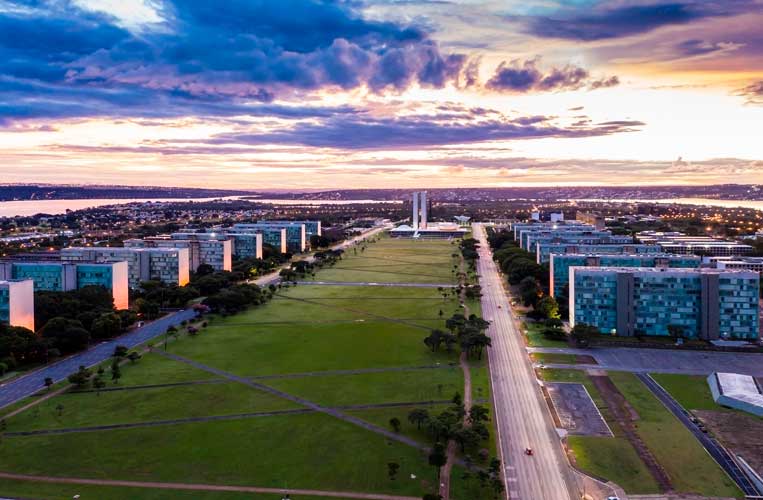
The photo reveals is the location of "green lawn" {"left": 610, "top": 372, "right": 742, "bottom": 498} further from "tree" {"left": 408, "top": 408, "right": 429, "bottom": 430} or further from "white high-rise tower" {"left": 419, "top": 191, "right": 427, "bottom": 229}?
"white high-rise tower" {"left": 419, "top": 191, "right": 427, "bottom": 229}

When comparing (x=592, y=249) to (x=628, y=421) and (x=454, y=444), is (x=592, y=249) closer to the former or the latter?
(x=628, y=421)

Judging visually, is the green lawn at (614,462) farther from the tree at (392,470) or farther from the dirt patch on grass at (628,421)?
the tree at (392,470)

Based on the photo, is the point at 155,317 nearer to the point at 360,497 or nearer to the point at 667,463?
the point at 360,497

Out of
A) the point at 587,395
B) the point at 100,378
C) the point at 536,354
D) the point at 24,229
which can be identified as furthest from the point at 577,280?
the point at 24,229

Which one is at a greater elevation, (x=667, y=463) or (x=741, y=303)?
(x=741, y=303)

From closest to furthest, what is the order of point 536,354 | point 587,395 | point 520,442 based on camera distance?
point 520,442, point 587,395, point 536,354

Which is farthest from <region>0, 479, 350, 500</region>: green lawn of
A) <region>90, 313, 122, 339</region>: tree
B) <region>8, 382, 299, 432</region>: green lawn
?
<region>90, 313, 122, 339</region>: tree

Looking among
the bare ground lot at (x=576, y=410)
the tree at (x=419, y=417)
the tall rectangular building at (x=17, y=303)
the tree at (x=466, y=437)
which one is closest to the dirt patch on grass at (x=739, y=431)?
the bare ground lot at (x=576, y=410)
